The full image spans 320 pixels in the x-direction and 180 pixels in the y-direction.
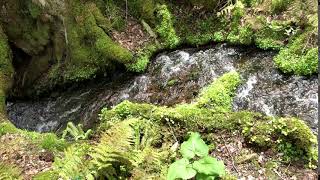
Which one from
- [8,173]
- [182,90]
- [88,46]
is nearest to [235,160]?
[8,173]

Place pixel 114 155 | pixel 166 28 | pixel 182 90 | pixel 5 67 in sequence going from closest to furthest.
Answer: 1. pixel 114 155
2. pixel 182 90
3. pixel 5 67
4. pixel 166 28

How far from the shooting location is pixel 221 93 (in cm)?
859

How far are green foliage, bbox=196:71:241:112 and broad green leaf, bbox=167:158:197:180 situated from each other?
3.31 metres

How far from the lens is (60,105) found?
10594mm

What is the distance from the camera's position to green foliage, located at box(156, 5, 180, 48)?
11422mm

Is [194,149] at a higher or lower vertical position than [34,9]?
lower

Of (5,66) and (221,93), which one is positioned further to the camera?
(5,66)

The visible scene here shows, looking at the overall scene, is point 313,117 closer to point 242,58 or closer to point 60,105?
point 242,58

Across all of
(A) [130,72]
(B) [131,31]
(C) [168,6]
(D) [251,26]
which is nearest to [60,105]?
(A) [130,72]

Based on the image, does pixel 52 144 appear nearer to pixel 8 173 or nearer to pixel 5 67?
pixel 8 173

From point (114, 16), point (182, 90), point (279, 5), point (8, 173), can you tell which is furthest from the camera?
point (114, 16)

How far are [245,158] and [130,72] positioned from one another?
5.84 m

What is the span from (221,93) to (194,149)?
161 inches

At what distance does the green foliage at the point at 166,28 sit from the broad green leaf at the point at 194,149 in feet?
22.6
